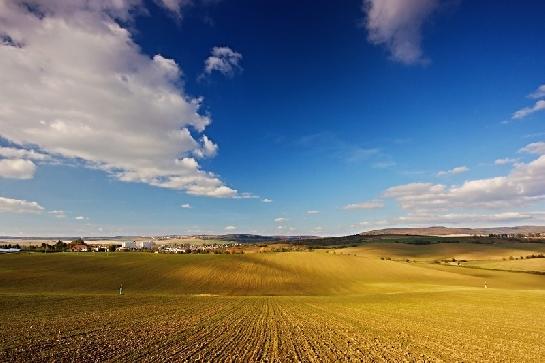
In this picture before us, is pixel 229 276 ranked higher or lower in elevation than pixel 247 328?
lower

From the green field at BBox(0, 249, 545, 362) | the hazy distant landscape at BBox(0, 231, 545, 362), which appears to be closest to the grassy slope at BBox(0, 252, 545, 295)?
the hazy distant landscape at BBox(0, 231, 545, 362)

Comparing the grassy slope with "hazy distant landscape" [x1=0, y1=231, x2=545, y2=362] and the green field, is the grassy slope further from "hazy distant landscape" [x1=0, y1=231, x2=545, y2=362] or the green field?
the green field

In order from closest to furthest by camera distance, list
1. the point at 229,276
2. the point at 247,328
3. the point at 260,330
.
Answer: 1. the point at 260,330
2. the point at 247,328
3. the point at 229,276

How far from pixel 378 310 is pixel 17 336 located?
87.8 ft

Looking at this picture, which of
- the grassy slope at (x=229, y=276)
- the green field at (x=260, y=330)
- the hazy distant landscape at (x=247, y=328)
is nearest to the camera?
the green field at (x=260, y=330)

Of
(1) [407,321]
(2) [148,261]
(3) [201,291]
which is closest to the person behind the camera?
(1) [407,321]

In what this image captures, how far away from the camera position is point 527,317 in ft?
99.5

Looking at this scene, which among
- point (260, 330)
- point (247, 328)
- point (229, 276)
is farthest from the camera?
point (229, 276)

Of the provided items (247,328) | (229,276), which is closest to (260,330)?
(247,328)

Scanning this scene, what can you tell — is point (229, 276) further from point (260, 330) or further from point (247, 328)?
point (260, 330)

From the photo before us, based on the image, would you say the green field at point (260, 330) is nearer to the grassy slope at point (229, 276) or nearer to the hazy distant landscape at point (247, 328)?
the hazy distant landscape at point (247, 328)

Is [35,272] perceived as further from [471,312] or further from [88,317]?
[471,312]

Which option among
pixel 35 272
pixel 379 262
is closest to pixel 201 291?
pixel 35 272

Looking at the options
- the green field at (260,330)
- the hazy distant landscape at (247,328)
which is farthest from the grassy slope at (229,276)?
the green field at (260,330)
